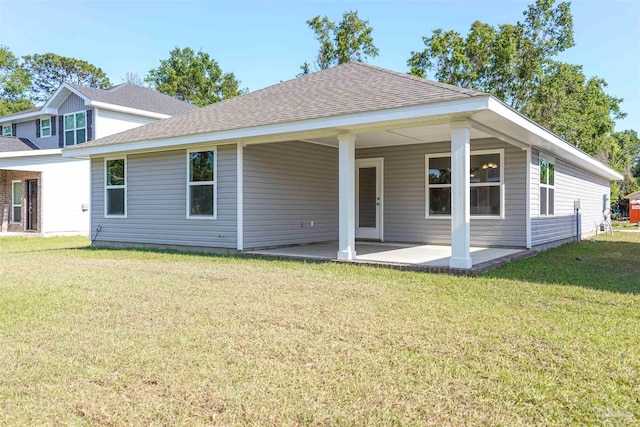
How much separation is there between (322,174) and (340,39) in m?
18.3

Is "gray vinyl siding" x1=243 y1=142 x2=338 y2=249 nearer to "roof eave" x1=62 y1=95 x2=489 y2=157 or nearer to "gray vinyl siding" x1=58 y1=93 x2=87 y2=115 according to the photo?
"roof eave" x1=62 y1=95 x2=489 y2=157

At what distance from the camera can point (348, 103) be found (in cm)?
757

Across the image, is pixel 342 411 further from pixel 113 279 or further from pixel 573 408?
pixel 113 279

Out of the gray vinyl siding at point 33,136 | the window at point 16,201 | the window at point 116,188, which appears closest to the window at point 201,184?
the window at point 116,188

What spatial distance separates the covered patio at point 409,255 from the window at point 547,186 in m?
1.77

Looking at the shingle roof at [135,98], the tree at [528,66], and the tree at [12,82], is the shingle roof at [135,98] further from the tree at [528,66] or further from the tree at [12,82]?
the tree at [12,82]

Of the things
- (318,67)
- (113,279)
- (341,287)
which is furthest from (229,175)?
(318,67)

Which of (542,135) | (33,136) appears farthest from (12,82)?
(542,135)

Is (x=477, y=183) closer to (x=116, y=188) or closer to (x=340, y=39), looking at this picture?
(x=116, y=188)

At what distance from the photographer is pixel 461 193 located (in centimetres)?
652

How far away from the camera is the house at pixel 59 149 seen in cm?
1530

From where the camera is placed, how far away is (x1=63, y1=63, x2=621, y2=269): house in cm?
776

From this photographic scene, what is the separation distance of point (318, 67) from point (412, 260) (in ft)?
71.5

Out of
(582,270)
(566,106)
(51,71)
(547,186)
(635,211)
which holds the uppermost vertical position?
(51,71)
